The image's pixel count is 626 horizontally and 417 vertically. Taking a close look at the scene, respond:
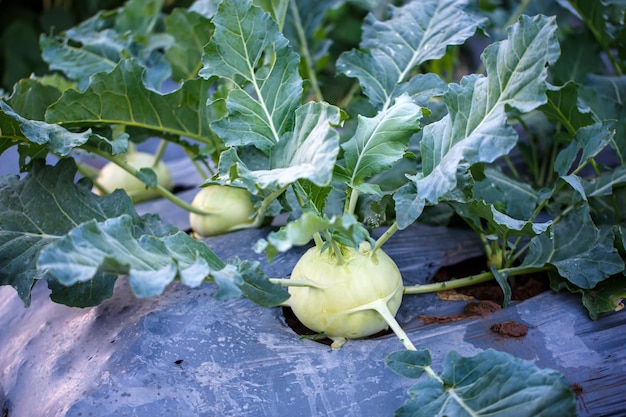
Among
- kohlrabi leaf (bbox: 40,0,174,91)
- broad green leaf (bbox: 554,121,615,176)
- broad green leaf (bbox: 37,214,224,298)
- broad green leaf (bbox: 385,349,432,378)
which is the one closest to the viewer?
broad green leaf (bbox: 37,214,224,298)

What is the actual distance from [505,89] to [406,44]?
0.47 meters

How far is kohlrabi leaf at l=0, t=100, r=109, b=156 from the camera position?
3.90 feet

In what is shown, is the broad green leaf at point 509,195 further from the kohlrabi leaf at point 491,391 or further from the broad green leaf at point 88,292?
the broad green leaf at point 88,292

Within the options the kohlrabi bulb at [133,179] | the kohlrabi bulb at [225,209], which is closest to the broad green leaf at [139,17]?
the kohlrabi bulb at [133,179]

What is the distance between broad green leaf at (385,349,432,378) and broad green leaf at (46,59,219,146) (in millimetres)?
741

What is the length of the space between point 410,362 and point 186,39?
3.62 ft

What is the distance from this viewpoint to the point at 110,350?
1.17 meters

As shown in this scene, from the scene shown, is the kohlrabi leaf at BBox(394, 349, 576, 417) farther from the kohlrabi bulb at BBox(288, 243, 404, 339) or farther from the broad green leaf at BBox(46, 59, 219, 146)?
A: the broad green leaf at BBox(46, 59, 219, 146)

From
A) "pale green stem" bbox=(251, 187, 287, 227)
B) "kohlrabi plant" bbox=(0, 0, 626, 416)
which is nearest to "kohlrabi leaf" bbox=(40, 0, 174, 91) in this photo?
"kohlrabi plant" bbox=(0, 0, 626, 416)

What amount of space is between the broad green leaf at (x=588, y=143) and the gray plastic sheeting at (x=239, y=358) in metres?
0.25

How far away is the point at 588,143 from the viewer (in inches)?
48.8

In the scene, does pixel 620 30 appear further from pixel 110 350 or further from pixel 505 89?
pixel 110 350

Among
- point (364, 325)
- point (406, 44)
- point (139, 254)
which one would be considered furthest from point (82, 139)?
point (406, 44)

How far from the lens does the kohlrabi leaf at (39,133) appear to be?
1189 millimetres
